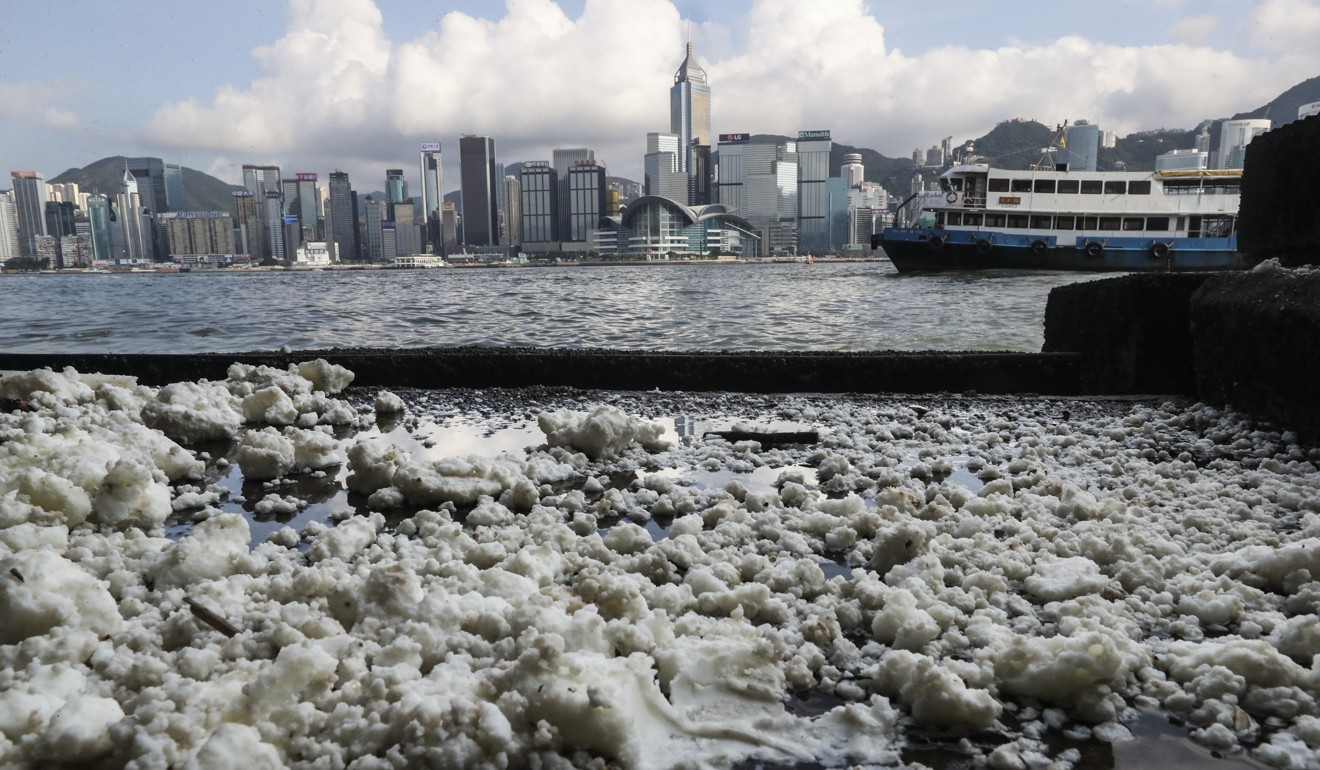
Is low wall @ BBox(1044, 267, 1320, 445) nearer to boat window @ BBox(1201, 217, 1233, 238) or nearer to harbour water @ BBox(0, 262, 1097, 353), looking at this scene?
harbour water @ BBox(0, 262, 1097, 353)

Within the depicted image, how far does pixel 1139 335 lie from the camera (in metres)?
4.21

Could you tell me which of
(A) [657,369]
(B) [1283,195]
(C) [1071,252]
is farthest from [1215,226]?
(A) [657,369]

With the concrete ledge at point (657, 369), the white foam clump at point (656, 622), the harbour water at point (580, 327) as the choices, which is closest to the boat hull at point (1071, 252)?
the harbour water at point (580, 327)

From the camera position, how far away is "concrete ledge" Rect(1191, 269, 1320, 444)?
9.66 ft

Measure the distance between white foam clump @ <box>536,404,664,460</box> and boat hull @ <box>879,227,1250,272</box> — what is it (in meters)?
38.1

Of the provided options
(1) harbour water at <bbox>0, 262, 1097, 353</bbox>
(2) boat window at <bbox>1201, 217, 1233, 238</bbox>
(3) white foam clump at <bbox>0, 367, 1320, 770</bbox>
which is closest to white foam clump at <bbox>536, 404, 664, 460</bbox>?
(3) white foam clump at <bbox>0, 367, 1320, 770</bbox>

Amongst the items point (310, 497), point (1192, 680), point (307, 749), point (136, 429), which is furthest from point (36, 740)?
point (136, 429)

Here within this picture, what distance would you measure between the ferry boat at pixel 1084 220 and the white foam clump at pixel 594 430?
38146 millimetres

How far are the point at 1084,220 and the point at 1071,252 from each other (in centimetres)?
174

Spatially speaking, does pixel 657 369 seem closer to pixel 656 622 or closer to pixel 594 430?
pixel 594 430

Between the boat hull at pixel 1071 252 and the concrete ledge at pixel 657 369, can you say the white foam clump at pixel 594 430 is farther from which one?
the boat hull at pixel 1071 252

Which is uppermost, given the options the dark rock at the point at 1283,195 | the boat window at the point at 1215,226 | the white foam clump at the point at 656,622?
the boat window at the point at 1215,226

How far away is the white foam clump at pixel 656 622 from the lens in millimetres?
1247

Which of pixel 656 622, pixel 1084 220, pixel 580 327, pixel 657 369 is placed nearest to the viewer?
pixel 656 622
